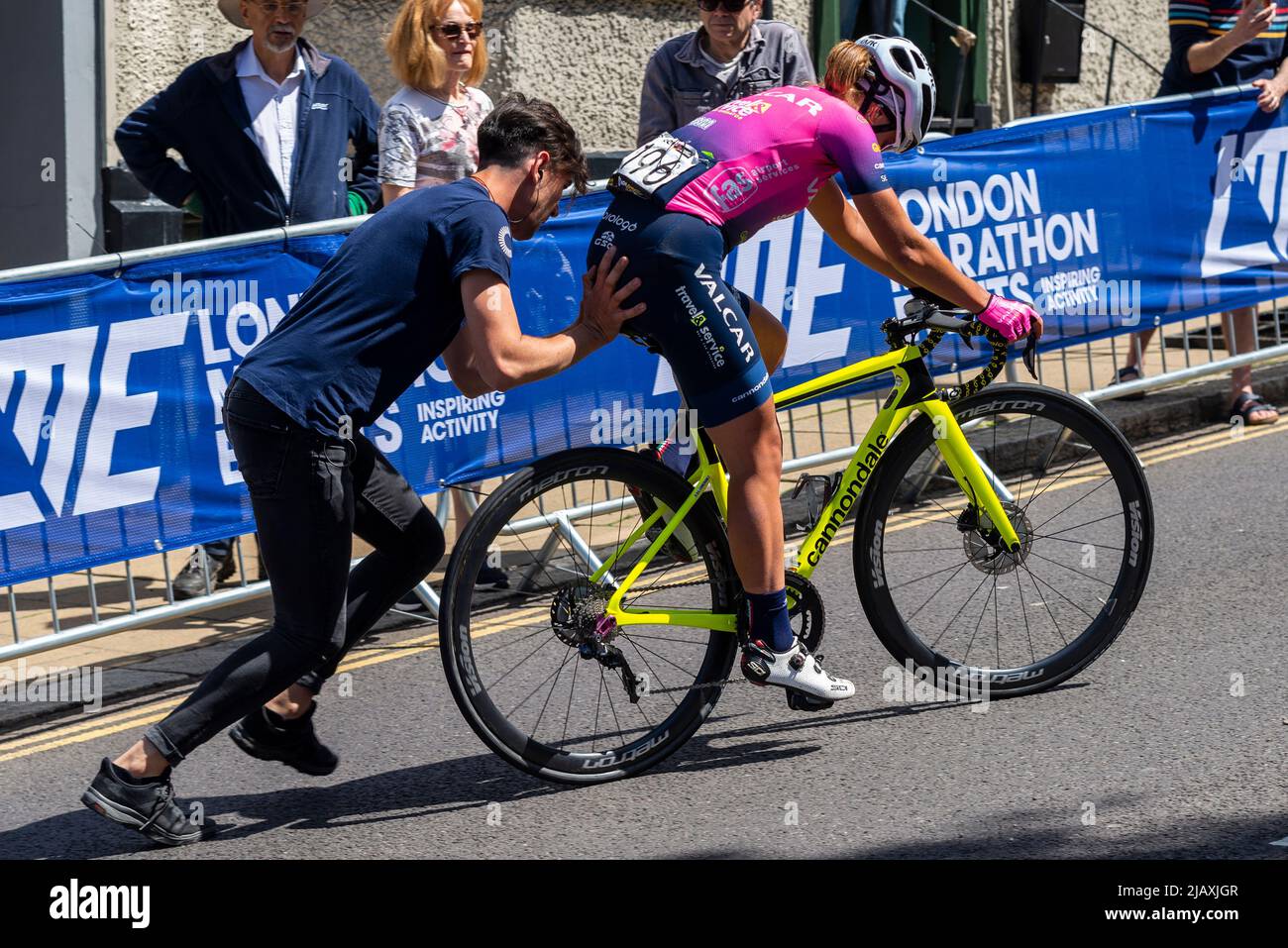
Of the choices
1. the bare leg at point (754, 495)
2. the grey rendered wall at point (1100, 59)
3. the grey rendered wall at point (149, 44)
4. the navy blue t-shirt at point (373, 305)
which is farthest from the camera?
the grey rendered wall at point (1100, 59)

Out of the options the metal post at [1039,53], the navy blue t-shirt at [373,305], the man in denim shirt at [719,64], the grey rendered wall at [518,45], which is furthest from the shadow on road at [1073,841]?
the metal post at [1039,53]

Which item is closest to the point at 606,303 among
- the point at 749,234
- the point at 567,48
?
the point at 749,234

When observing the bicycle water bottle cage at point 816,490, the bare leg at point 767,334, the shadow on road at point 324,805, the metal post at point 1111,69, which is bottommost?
the shadow on road at point 324,805

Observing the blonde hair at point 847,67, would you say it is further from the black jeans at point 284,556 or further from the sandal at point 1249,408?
the sandal at point 1249,408

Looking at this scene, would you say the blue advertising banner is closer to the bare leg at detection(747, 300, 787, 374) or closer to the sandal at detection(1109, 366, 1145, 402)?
the sandal at detection(1109, 366, 1145, 402)

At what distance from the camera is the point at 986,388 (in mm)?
5297

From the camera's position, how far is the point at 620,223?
15.6ft

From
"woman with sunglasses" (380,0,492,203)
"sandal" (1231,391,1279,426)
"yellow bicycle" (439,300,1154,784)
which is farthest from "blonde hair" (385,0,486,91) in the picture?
"sandal" (1231,391,1279,426)

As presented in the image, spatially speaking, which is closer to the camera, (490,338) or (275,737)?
(490,338)

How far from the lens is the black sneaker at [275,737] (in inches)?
193

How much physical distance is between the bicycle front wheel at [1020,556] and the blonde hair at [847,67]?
38.9 inches

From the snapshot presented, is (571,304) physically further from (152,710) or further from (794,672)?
(794,672)

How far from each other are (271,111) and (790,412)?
2.41 m

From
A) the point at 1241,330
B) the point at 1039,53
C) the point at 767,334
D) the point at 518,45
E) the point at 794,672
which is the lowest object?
the point at 794,672
